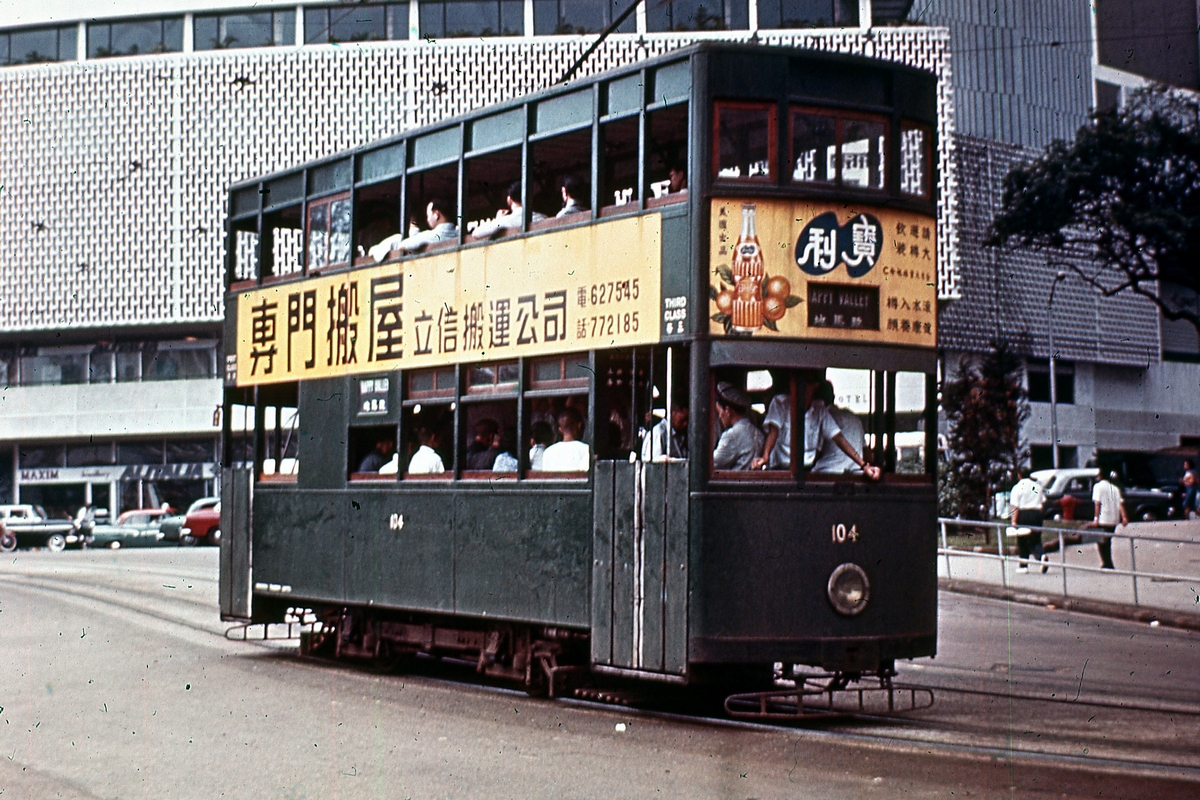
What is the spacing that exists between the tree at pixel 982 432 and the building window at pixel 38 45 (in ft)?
113

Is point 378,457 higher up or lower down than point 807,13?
lower down

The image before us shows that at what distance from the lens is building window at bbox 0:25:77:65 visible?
5778 centimetres

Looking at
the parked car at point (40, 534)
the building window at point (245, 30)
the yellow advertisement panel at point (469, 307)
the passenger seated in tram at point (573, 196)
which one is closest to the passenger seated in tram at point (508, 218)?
the yellow advertisement panel at point (469, 307)

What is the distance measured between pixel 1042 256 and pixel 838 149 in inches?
2010

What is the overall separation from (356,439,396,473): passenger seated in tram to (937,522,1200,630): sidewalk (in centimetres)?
882

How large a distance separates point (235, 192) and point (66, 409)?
4794 cm

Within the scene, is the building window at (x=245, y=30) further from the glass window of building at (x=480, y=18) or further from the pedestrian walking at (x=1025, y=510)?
the pedestrian walking at (x=1025, y=510)

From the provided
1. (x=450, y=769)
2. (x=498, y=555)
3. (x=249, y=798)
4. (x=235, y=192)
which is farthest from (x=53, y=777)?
(x=235, y=192)

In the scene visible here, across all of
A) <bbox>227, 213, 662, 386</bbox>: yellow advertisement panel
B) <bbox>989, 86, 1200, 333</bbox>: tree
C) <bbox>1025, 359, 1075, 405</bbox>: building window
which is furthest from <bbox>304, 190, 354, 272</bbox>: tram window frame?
<bbox>1025, 359, 1075, 405</bbox>: building window

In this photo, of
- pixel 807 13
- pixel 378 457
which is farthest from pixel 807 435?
pixel 807 13

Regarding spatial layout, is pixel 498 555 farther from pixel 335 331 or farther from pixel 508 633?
pixel 335 331

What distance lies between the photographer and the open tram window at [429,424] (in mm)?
12086

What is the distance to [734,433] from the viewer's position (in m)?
9.93

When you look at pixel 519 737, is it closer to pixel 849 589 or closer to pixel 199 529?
pixel 849 589
